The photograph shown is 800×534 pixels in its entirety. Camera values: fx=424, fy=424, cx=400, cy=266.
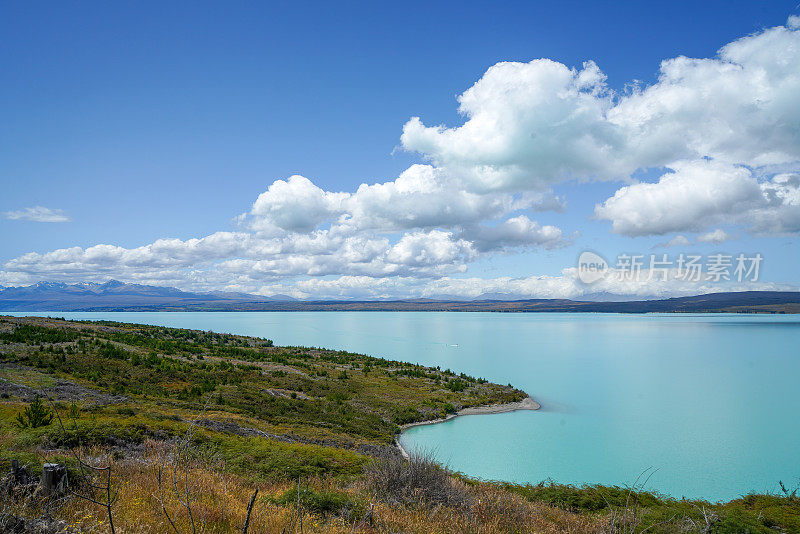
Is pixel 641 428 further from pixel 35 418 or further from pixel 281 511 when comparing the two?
pixel 35 418

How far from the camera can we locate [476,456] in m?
27.2

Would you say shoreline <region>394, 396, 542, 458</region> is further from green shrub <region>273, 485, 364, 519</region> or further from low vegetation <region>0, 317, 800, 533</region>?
green shrub <region>273, 485, 364, 519</region>

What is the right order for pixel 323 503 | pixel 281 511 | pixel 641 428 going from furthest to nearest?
pixel 641 428
pixel 323 503
pixel 281 511

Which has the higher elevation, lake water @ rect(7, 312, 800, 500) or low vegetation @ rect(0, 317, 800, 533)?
low vegetation @ rect(0, 317, 800, 533)

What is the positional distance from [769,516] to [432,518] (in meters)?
9.79

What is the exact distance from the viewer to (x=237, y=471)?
476 inches

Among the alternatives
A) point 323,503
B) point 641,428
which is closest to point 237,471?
point 323,503

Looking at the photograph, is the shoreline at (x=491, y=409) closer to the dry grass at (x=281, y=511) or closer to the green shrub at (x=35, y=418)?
the green shrub at (x=35, y=418)

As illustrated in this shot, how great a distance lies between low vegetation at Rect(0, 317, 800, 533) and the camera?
6.54 m

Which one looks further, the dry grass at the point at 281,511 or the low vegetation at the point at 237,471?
the low vegetation at the point at 237,471

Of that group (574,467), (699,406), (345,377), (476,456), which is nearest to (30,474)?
→ (476,456)

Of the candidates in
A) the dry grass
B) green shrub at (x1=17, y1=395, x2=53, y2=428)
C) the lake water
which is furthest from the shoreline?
the dry grass

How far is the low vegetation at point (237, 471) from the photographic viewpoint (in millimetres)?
6539

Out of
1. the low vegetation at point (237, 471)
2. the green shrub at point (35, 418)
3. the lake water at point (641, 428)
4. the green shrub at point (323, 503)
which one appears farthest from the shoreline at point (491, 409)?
the green shrub at point (323, 503)
